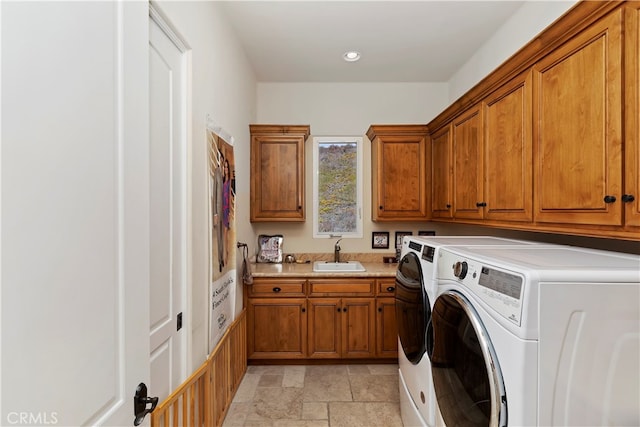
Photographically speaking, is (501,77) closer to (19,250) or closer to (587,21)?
(587,21)

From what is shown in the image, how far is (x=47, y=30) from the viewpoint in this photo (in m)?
0.56

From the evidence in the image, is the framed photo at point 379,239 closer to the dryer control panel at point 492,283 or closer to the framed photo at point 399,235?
the framed photo at point 399,235

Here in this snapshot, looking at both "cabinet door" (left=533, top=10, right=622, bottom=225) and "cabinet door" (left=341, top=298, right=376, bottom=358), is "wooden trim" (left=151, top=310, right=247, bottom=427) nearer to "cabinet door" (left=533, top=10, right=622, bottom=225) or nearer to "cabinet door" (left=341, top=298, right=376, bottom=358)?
"cabinet door" (left=341, top=298, right=376, bottom=358)

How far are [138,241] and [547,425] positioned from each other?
124cm

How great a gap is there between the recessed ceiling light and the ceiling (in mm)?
51

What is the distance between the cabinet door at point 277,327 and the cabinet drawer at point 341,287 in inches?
6.3

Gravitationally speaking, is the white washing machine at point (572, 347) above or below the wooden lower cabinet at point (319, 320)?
above

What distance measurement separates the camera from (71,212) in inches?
24.0

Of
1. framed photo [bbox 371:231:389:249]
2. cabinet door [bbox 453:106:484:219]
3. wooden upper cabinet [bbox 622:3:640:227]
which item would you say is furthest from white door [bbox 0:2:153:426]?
framed photo [bbox 371:231:389:249]

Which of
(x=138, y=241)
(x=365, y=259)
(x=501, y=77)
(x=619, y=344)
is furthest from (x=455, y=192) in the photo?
(x=138, y=241)

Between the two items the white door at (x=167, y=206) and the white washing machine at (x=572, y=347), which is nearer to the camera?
the white washing machine at (x=572, y=347)

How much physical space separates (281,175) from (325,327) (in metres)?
1.53

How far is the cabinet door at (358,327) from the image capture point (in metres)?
2.62

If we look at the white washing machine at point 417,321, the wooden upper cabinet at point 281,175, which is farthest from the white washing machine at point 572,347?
the wooden upper cabinet at point 281,175
